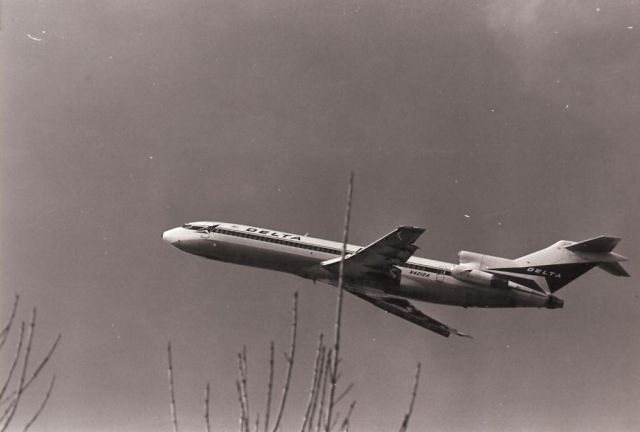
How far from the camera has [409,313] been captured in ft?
112

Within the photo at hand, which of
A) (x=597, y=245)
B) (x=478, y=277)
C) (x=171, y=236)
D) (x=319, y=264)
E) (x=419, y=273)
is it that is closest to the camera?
(x=478, y=277)

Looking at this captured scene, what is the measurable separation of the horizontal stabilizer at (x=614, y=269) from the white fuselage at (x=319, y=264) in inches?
122

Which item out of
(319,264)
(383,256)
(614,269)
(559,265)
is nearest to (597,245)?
(614,269)

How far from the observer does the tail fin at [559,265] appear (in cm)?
3105

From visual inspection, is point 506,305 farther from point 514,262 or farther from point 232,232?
point 232,232

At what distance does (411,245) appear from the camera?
29.7 m

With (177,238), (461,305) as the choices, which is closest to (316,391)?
(461,305)

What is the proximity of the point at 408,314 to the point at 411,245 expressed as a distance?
5.76 metres

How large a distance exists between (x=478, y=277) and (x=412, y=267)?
3.25 m

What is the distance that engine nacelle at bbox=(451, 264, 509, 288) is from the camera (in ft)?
99.6

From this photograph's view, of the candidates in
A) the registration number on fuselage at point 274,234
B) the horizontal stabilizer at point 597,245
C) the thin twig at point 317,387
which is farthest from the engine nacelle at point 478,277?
the thin twig at point 317,387

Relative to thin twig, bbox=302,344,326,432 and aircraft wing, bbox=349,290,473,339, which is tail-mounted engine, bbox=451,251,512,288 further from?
thin twig, bbox=302,344,326,432

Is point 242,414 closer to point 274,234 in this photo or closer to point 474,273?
point 474,273

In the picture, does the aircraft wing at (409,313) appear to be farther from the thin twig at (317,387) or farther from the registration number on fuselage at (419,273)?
the thin twig at (317,387)
